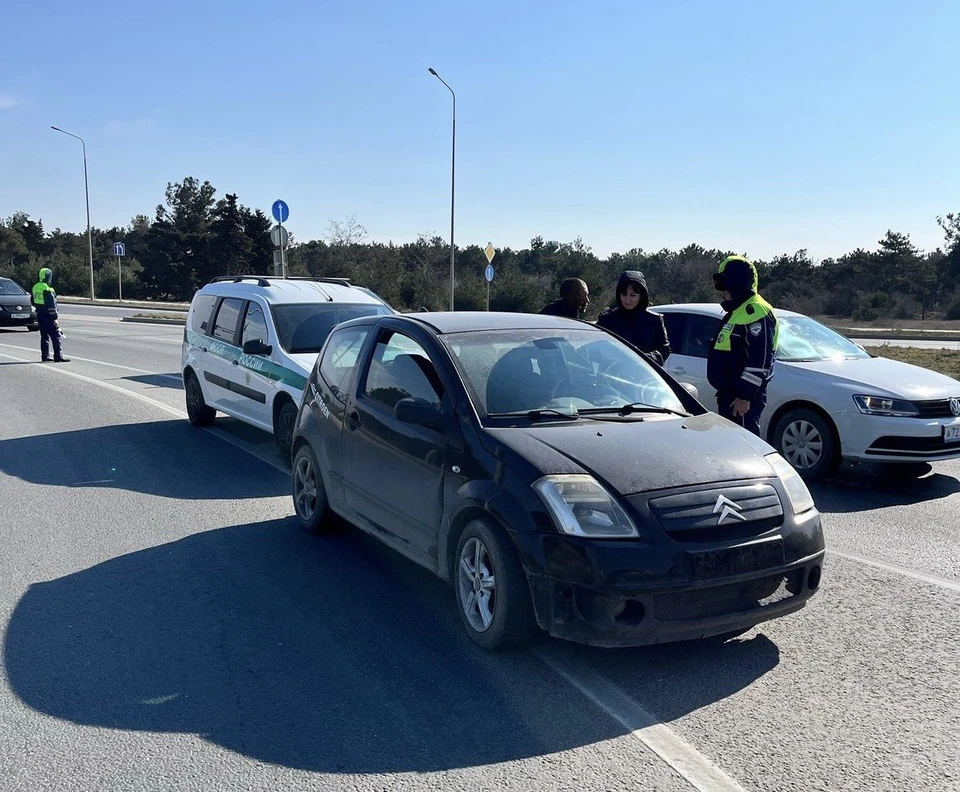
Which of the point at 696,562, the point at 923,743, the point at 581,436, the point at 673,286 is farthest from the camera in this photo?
the point at 673,286

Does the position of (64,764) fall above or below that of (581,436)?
below

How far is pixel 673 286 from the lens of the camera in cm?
5303

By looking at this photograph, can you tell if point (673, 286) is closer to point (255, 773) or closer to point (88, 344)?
point (88, 344)

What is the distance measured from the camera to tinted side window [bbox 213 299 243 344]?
1006 cm

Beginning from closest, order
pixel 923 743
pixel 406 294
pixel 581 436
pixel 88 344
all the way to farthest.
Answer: pixel 923 743 → pixel 581 436 → pixel 88 344 → pixel 406 294

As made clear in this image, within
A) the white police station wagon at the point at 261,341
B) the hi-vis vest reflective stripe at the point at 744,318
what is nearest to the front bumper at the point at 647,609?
the hi-vis vest reflective stripe at the point at 744,318

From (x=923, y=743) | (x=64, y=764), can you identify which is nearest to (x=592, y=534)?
(x=923, y=743)

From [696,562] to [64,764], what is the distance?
2.58 metres

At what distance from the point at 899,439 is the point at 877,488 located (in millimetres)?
518

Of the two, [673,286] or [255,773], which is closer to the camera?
[255,773]

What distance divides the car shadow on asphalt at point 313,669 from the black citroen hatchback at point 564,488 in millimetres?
253

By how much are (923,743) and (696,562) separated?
1.06 metres

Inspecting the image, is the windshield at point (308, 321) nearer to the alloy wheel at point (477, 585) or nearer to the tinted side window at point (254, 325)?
the tinted side window at point (254, 325)

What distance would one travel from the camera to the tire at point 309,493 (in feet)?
Result: 20.3
